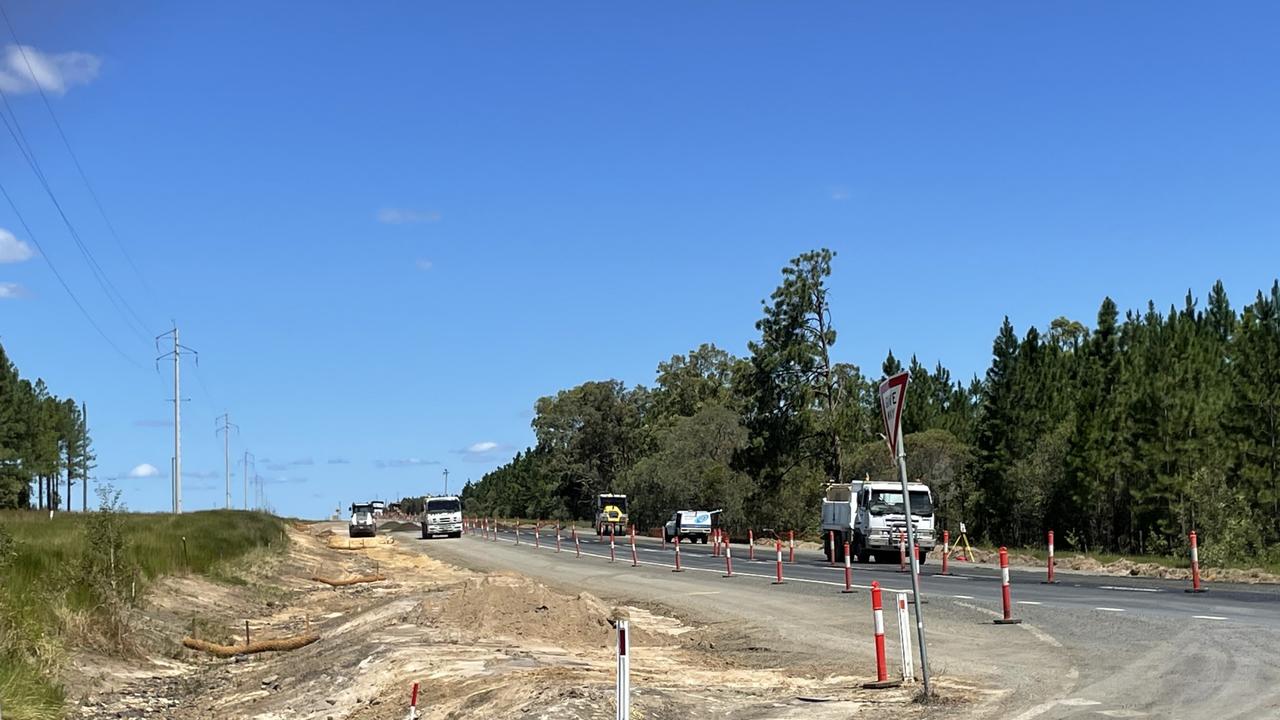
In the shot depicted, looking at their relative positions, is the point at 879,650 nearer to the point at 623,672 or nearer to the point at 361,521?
the point at 623,672

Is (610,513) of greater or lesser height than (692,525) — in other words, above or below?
above

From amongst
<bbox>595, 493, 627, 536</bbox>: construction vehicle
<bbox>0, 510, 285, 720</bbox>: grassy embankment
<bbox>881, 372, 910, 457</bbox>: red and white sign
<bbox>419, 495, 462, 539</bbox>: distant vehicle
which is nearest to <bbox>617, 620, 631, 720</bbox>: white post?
<bbox>881, 372, 910, 457</bbox>: red and white sign

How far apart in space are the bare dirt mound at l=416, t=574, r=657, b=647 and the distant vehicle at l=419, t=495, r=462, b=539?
63.1 metres

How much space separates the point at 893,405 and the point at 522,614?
1260cm

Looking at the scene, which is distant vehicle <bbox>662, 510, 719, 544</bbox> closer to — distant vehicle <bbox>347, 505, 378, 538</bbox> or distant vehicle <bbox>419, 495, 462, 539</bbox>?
distant vehicle <bbox>419, 495, 462, 539</bbox>

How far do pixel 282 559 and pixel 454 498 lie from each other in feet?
124

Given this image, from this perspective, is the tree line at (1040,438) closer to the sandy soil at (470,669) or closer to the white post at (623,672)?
the sandy soil at (470,669)

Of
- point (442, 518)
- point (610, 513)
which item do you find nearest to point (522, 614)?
point (442, 518)

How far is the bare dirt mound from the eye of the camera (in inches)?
870

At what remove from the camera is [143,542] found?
33.0m

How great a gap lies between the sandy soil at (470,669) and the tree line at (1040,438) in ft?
94.9

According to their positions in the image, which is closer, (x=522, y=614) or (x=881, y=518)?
(x=522, y=614)

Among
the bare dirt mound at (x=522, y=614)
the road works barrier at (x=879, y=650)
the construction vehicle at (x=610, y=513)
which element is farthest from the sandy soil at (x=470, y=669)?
the construction vehicle at (x=610, y=513)

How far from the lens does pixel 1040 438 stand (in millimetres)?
73688
